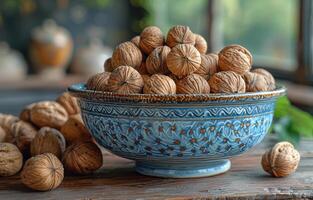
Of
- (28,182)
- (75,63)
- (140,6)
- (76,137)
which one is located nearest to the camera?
(28,182)

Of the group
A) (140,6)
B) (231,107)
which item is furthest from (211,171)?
(140,6)

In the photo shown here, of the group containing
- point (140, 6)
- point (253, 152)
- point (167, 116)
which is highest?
point (140, 6)

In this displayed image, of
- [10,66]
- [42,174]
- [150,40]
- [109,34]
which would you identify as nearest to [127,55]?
[150,40]

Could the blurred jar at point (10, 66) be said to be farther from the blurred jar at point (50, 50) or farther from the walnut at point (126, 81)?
the walnut at point (126, 81)

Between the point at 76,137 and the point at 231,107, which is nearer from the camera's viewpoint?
the point at 231,107

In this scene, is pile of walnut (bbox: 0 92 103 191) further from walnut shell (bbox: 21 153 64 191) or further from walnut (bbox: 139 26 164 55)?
walnut (bbox: 139 26 164 55)

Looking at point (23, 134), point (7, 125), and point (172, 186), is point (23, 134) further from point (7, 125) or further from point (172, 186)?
point (172, 186)

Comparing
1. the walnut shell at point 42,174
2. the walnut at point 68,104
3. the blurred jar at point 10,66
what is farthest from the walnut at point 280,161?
the blurred jar at point 10,66

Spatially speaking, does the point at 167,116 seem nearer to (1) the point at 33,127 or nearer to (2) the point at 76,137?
(2) the point at 76,137
